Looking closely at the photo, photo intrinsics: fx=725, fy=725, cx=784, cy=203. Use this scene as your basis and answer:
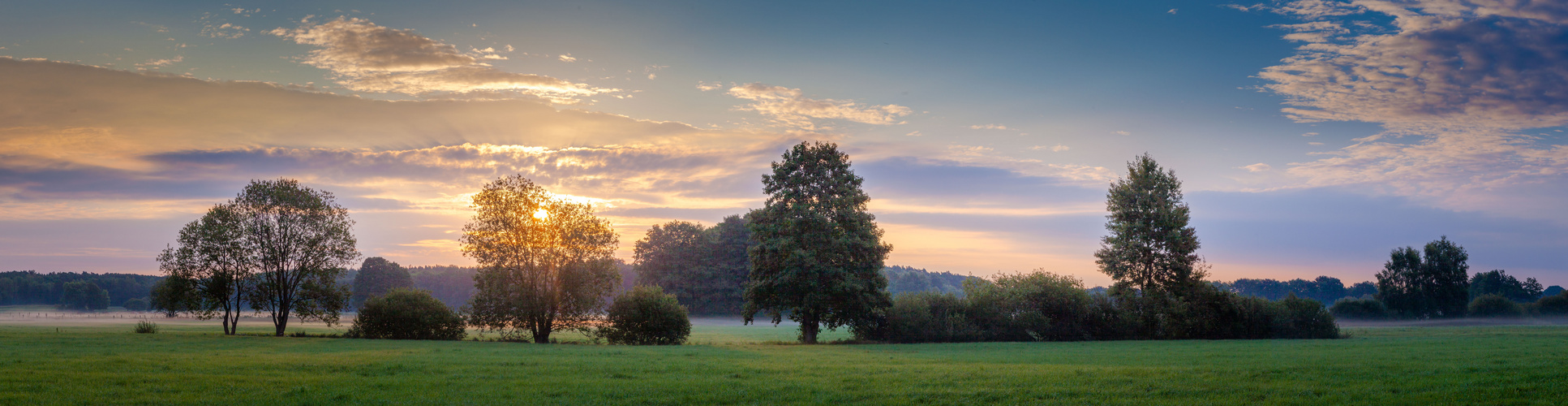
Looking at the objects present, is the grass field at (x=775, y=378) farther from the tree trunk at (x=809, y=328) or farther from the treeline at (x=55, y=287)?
the treeline at (x=55, y=287)

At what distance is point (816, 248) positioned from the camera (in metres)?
45.8

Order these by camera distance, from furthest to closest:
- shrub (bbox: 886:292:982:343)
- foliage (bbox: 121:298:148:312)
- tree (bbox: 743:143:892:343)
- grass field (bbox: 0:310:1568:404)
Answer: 1. foliage (bbox: 121:298:148:312)
2. shrub (bbox: 886:292:982:343)
3. tree (bbox: 743:143:892:343)
4. grass field (bbox: 0:310:1568:404)

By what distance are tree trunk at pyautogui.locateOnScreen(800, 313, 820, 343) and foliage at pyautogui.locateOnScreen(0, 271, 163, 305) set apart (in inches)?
7657

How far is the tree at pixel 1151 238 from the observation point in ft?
172

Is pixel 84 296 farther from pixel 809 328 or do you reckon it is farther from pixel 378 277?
pixel 809 328

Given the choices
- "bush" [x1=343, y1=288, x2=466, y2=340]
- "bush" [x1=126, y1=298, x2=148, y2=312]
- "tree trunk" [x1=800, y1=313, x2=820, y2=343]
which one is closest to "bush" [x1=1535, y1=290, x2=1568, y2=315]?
"tree trunk" [x1=800, y1=313, x2=820, y2=343]

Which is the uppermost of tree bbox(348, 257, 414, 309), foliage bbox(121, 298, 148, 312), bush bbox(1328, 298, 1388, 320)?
tree bbox(348, 257, 414, 309)

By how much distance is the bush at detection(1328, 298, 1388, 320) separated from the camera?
335ft

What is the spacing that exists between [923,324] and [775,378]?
30.4 metres

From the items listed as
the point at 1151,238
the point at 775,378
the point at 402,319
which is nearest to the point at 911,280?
the point at 1151,238

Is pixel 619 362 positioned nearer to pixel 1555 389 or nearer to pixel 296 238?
pixel 1555 389

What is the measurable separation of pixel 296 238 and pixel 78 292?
154m

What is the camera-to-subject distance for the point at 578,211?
52031mm

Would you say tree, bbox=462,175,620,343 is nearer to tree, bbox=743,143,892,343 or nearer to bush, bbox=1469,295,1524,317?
tree, bbox=743,143,892,343
